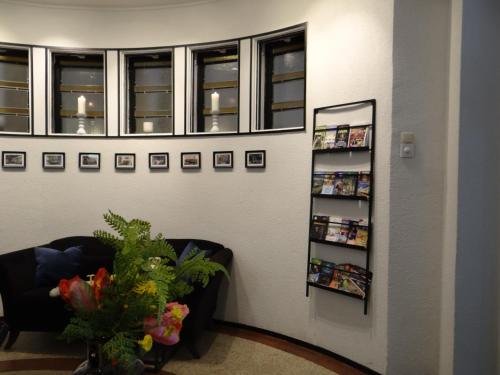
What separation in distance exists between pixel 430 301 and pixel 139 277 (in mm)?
2062

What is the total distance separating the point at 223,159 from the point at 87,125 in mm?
1558

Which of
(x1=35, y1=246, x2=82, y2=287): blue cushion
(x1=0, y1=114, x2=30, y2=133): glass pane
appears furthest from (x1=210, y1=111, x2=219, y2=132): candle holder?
(x1=0, y1=114, x2=30, y2=133): glass pane

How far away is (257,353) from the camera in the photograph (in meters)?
2.99

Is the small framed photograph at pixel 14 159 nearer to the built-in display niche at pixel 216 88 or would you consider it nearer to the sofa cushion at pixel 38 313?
the sofa cushion at pixel 38 313

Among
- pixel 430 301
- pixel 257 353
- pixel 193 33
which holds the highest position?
pixel 193 33

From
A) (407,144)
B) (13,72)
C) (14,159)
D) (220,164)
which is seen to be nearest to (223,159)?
(220,164)

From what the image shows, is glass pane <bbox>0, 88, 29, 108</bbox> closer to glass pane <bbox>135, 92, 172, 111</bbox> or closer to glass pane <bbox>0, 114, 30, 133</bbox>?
glass pane <bbox>0, 114, 30, 133</bbox>

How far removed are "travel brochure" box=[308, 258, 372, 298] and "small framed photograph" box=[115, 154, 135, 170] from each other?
1.99 m

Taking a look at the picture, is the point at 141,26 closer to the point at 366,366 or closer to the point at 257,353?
the point at 257,353

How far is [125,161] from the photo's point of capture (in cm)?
376

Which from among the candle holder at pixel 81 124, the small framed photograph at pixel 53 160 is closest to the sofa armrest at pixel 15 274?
the small framed photograph at pixel 53 160

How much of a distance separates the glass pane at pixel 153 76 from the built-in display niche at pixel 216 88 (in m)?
0.35

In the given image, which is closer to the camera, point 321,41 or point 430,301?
point 430,301

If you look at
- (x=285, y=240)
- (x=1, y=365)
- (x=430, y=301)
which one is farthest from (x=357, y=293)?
(x=1, y=365)
